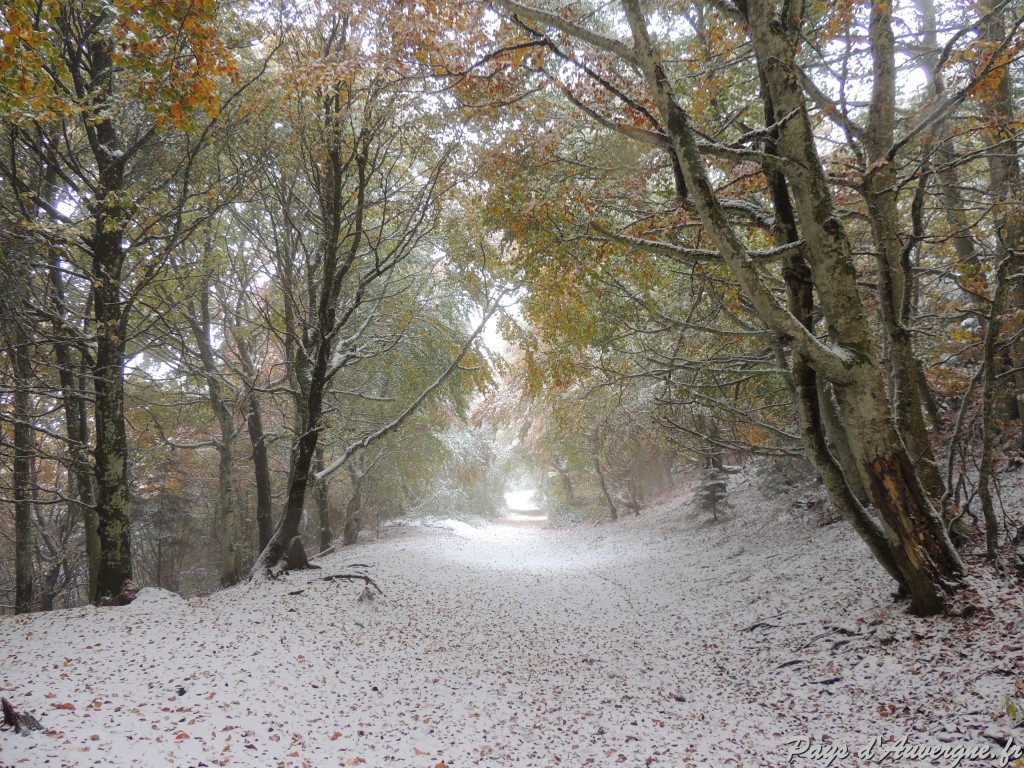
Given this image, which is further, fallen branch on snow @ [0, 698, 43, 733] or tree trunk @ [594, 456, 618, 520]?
tree trunk @ [594, 456, 618, 520]

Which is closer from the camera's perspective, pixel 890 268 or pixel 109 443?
pixel 890 268

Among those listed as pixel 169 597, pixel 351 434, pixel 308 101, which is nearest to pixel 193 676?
pixel 169 597

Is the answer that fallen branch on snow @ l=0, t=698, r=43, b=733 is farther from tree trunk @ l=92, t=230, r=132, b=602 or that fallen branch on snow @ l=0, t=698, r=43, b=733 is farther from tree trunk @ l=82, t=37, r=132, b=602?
tree trunk @ l=82, t=37, r=132, b=602

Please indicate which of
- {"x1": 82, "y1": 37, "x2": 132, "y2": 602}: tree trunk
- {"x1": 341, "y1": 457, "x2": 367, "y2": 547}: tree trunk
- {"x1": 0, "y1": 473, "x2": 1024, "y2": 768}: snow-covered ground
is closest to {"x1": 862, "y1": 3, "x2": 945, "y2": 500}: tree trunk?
{"x1": 0, "y1": 473, "x2": 1024, "y2": 768}: snow-covered ground

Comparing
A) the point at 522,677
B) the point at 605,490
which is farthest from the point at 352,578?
the point at 605,490

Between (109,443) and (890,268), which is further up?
(890,268)

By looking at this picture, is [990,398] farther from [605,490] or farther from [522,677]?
[605,490]

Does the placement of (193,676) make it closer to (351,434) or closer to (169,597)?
(169,597)

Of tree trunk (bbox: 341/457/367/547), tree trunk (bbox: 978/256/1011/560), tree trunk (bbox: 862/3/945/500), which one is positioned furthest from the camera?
tree trunk (bbox: 341/457/367/547)

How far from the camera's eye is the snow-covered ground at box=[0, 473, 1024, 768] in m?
3.33

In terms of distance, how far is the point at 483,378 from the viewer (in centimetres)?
1256

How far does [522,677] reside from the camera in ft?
17.7

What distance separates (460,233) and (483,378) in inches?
152

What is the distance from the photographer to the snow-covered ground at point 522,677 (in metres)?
3.33
